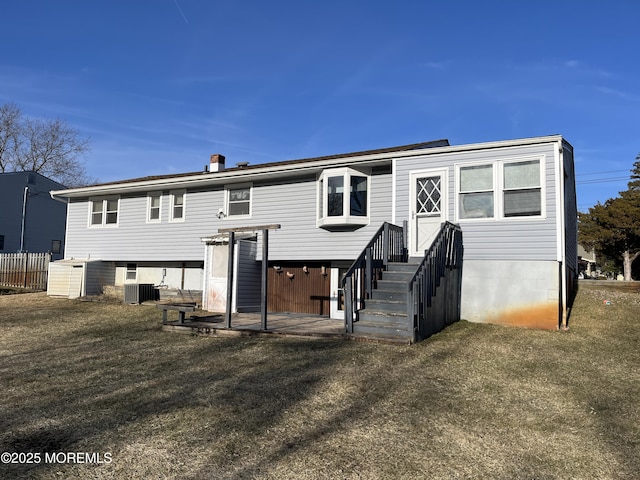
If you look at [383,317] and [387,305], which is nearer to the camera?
[383,317]

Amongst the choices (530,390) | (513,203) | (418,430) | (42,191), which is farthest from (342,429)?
(42,191)

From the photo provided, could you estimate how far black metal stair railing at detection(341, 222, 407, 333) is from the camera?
8789mm

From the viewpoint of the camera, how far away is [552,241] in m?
9.94

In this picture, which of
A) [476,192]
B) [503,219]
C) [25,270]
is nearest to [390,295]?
[503,219]

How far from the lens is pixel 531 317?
32.7ft

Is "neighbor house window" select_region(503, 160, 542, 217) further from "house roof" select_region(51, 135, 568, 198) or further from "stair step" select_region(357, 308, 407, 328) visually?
"stair step" select_region(357, 308, 407, 328)

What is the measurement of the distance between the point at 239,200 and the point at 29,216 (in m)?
20.8

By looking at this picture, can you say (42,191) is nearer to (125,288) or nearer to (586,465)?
(125,288)

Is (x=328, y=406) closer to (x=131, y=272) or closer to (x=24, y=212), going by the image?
(x=131, y=272)

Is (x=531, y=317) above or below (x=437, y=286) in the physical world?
below

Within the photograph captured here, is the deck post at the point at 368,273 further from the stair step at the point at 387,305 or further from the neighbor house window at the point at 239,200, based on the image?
the neighbor house window at the point at 239,200

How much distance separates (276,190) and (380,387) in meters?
9.31

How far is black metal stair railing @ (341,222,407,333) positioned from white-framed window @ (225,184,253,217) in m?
5.42

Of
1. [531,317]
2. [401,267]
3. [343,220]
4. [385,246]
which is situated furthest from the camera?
[343,220]
